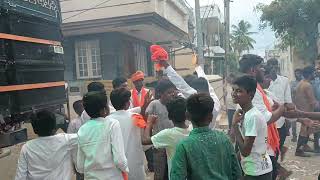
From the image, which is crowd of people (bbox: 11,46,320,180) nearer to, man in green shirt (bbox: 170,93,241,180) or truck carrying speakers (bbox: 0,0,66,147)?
man in green shirt (bbox: 170,93,241,180)

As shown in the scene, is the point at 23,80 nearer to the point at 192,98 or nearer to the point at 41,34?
the point at 41,34

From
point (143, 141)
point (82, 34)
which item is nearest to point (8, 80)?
point (143, 141)

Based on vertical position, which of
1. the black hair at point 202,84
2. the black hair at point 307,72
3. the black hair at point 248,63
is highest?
the black hair at point 248,63

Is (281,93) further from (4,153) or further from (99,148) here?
(4,153)

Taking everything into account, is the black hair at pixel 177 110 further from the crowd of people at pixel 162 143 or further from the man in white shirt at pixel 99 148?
the man in white shirt at pixel 99 148

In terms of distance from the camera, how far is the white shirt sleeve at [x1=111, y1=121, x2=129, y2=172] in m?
3.15

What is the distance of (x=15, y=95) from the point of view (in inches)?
195

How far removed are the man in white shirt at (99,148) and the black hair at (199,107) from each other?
92 cm

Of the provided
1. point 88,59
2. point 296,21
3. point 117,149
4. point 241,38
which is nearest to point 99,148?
point 117,149

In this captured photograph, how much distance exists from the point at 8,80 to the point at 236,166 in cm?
342

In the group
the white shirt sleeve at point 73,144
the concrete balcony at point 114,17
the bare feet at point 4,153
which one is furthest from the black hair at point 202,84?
the concrete balcony at point 114,17

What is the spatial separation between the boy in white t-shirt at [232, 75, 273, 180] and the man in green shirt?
73cm

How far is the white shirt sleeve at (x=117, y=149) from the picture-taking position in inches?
124

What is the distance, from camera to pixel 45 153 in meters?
3.16
